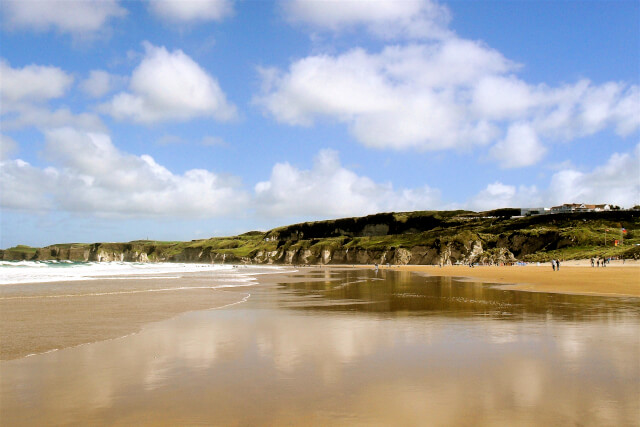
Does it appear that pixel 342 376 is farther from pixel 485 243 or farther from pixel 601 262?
pixel 485 243

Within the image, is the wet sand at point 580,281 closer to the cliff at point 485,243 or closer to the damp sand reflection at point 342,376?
the damp sand reflection at point 342,376

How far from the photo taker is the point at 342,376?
8.98 metres

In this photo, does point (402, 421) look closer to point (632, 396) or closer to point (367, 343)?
point (632, 396)

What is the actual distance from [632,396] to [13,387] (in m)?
11.1

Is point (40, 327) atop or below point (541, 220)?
below

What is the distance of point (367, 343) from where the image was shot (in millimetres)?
12367

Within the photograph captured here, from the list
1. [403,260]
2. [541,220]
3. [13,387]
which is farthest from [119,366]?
[541,220]

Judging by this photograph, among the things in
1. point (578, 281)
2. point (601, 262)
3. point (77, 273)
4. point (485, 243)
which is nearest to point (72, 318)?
point (578, 281)

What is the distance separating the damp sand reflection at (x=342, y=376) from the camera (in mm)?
6828

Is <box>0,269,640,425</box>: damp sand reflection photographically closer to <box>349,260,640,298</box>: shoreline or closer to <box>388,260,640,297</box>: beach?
<box>349,260,640,298</box>: shoreline

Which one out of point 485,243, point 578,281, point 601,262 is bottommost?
point 578,281

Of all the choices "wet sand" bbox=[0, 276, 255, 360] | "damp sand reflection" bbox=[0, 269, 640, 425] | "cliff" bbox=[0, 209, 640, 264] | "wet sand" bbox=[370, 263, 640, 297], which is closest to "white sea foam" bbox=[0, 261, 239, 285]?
"wet sand" bbox=[0, 276, 255, 360]

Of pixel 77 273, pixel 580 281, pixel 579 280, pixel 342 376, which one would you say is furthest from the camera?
pixel 77 273

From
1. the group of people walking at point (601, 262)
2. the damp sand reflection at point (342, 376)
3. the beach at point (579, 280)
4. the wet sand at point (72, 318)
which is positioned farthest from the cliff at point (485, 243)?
the wet sand at point (72, 318)
